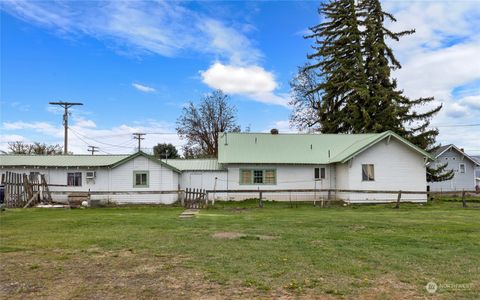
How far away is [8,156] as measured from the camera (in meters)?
29.1

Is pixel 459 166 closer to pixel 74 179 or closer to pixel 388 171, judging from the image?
pixel 388 171

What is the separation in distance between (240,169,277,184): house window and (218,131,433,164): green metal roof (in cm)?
90

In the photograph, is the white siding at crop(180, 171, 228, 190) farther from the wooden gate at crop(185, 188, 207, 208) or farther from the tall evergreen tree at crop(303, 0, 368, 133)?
the tall evergreen tree at crop(303, 0, 368, 133)

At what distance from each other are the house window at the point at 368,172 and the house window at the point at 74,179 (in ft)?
63.0

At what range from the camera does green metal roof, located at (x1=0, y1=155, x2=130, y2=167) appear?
90.2ft

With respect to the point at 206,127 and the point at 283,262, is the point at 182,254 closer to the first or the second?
the point at 283,262

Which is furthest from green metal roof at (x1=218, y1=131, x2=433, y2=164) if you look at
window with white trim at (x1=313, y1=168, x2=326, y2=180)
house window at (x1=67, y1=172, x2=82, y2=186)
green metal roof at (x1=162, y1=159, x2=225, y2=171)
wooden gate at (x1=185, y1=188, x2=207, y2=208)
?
house window at (x1=67, y1=172, x2=82, y2=186)

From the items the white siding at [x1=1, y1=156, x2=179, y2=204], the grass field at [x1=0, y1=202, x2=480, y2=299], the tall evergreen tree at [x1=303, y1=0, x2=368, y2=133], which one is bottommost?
the grass field at [x1=0, y1=202, x2=480, y2=299]

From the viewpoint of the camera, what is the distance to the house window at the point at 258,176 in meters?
29.1

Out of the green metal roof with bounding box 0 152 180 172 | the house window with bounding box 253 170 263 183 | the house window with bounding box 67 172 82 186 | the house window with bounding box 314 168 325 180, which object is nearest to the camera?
the green metal roof with bounding box 0 152 180 172

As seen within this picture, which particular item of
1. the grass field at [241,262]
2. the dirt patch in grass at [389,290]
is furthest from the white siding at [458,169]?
the dirt patch in grass at [389,290]

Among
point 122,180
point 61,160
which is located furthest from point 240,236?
point 61,160

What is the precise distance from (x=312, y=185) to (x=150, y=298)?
24.5m

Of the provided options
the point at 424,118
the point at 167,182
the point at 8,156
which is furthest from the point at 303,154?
the point at 8,156
